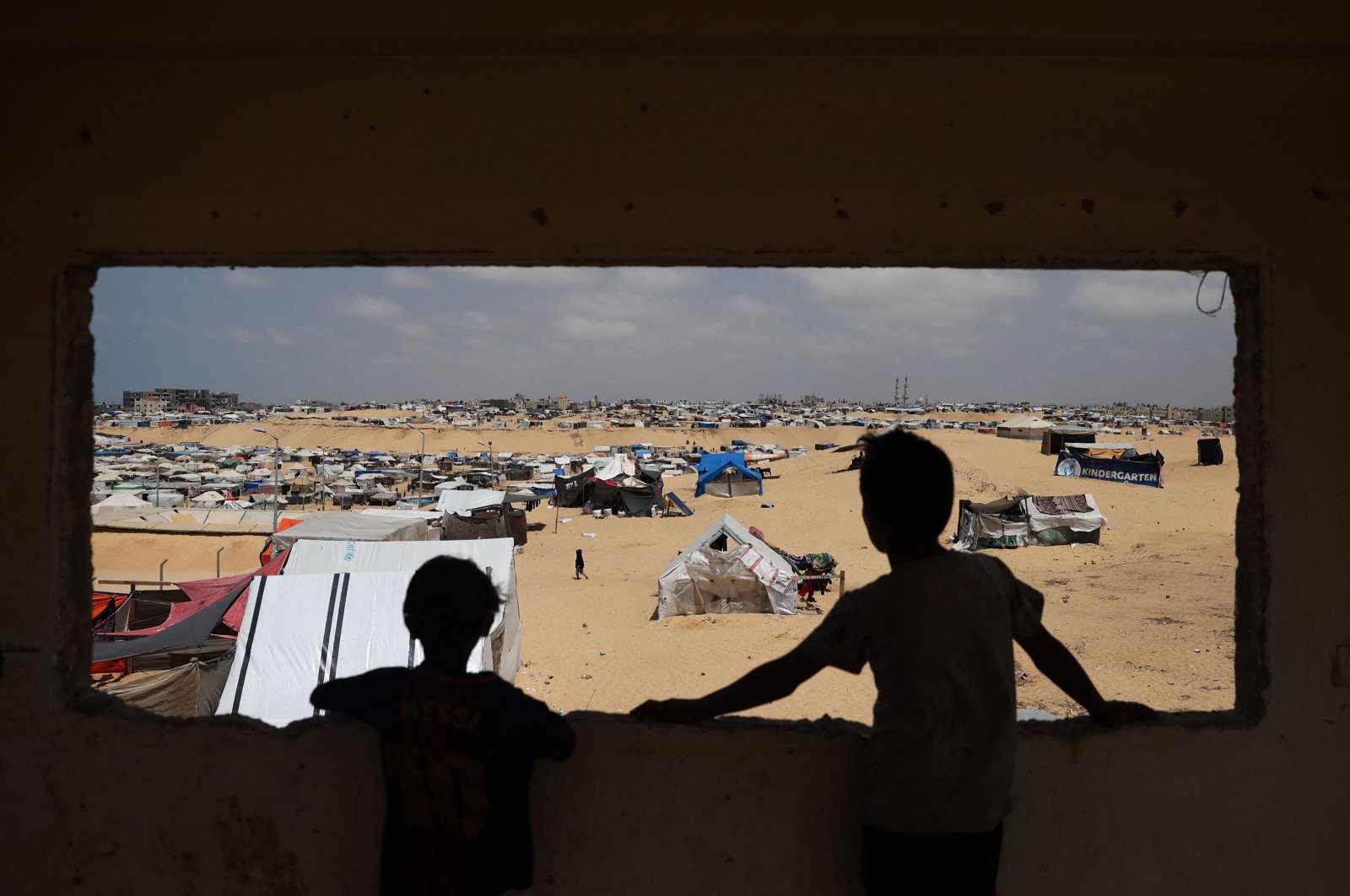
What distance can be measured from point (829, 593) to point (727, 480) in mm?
20387

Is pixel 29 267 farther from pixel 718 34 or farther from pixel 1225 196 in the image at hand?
pixel 1225 196

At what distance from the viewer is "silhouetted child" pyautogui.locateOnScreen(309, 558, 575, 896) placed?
5.58 feet

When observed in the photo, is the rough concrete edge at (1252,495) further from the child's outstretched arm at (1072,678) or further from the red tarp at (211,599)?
the red tarp at (211,599)

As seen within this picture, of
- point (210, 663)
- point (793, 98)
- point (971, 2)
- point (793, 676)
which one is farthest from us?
point (210, 663)

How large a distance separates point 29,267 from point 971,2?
2.91m

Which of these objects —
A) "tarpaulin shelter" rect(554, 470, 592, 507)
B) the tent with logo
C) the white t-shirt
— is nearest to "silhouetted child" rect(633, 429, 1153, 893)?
the white t-shirt

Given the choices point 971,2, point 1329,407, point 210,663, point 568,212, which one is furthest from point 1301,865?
point 210,663

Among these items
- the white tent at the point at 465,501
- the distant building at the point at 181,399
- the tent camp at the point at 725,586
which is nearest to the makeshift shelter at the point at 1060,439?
the white tent at the point at 465,501

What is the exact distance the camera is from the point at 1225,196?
7.23 feet

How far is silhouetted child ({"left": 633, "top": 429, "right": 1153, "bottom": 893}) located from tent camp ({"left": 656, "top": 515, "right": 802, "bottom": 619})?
14016mm

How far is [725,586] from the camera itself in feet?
51.6

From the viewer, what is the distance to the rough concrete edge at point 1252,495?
2.17 metres

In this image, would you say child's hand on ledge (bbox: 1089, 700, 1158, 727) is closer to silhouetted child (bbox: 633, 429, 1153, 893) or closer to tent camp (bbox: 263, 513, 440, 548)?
silhouetted child (bbox: 633, 429, 1153, 893)

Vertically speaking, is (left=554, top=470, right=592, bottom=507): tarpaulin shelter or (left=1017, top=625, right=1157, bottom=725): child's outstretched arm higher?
(left=1017, top=625, right=1157, bottom=725): child's outstretched arm
